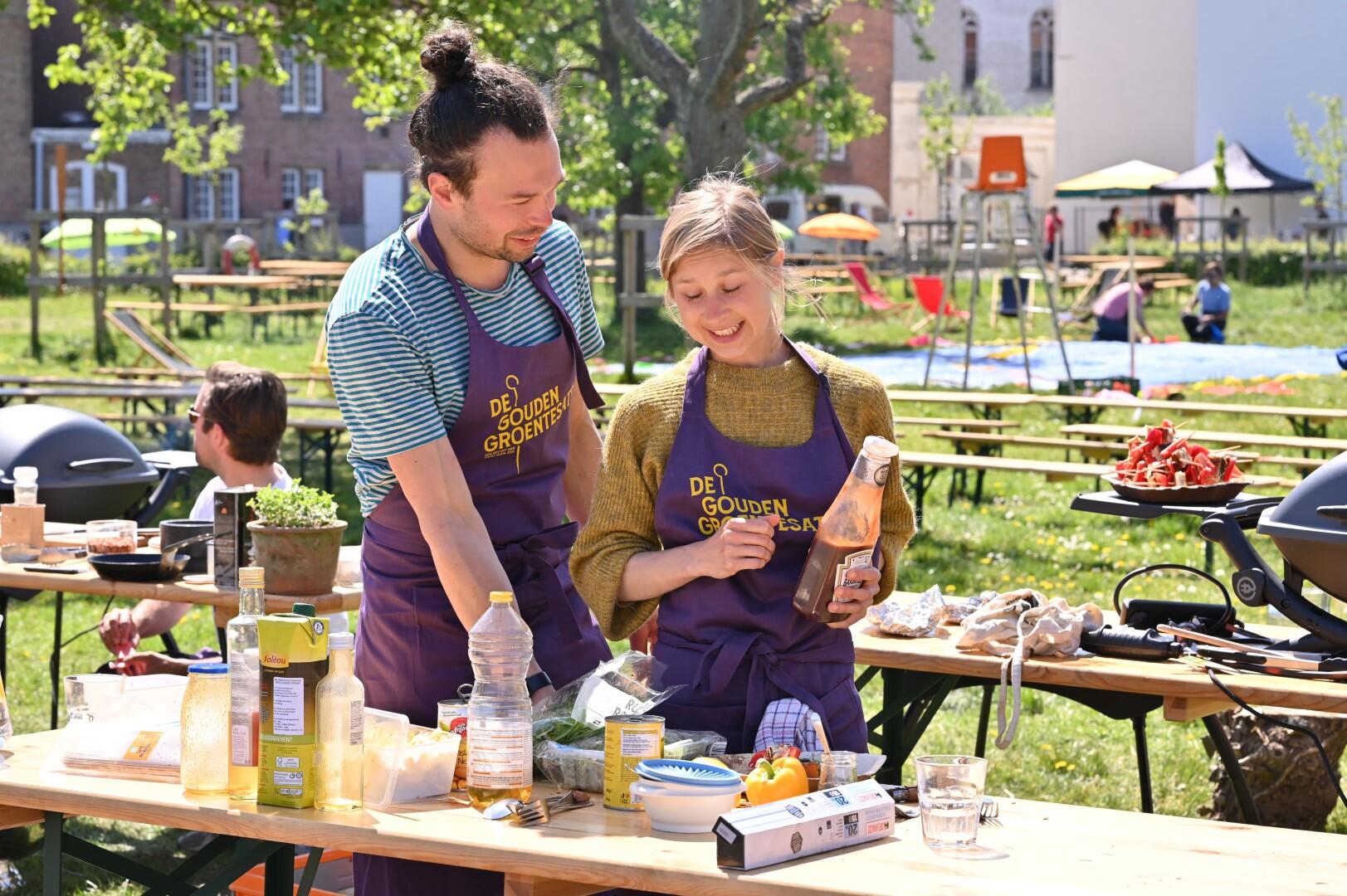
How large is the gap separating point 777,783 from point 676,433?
0.73 meters

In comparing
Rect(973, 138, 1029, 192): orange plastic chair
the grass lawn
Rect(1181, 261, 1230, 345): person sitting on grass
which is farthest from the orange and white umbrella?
Rect(973, 138, 1029, 192): orange plastic chair

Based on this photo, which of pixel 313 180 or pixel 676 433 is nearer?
pixel 676 433

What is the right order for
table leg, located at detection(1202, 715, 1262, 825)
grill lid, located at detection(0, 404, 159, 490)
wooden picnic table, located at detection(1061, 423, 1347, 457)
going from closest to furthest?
table leg, located at detection(1202, 715, 1262, 825) → grill lid, located at detection(0, 404, 159, 490) → wooden picnic table, located at detection(1061, 423, 1347, 457)

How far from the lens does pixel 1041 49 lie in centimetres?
6291

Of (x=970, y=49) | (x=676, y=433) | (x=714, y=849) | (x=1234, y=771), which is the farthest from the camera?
(x=970, y=49)

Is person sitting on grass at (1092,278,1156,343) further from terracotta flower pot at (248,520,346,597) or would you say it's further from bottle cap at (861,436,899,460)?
bottle cap at (861,436,899,460)

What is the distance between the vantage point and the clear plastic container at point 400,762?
9.18ft

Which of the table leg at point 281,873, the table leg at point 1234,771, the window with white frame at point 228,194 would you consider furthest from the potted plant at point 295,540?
the window with white frame at point 228,194

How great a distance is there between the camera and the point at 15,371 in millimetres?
18922

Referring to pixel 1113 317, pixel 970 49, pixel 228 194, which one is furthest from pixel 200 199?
pixel 1113 317

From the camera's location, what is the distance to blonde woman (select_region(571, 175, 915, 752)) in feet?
10.0

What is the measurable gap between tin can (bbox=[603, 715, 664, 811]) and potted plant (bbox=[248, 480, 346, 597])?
2.01 m

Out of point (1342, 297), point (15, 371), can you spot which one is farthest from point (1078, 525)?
point (1342, 297)

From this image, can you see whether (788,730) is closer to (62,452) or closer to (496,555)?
(496,555)
